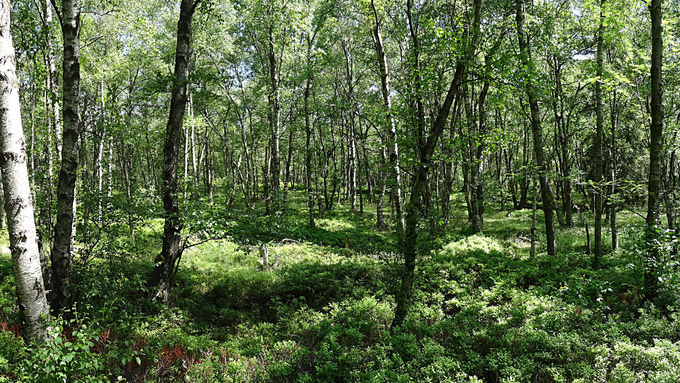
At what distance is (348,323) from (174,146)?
5.45 m

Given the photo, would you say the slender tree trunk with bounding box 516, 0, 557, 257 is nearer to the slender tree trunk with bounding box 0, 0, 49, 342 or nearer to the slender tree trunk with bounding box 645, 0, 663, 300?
the slender tree trunk with bounding box 645, 0, 663, 300

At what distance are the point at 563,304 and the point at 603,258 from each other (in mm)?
4525

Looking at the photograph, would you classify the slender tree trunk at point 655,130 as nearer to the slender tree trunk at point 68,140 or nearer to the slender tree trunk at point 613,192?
the slender tree trunk at point 613,192

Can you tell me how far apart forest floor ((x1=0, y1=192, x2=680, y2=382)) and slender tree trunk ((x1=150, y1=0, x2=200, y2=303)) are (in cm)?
46

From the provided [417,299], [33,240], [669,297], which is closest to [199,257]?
[417,299]

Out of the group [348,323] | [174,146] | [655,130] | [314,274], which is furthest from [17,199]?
[655,130]

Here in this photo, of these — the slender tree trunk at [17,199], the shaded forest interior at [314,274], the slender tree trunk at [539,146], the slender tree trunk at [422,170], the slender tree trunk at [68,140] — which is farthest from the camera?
the slender tree trunk at [539,146]

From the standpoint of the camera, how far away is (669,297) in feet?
22.6

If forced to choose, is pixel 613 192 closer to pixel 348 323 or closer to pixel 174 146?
pixel 348 323

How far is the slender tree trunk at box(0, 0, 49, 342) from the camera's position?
3.48 meters

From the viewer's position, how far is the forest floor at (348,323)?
5273 mm

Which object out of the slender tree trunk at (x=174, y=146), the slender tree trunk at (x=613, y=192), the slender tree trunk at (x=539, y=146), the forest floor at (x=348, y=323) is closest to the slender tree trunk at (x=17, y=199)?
the forest floor at (x=348, y=323)

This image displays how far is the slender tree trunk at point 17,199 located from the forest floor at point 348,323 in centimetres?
41

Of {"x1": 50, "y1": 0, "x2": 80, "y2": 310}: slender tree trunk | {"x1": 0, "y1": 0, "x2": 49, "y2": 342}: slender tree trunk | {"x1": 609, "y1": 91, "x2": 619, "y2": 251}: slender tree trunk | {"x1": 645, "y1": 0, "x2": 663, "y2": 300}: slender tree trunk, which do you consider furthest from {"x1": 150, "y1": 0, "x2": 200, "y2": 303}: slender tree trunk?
{"x1": 645, "y1": 0, "x2": 663, "y2": 300}: slender tree trunk
